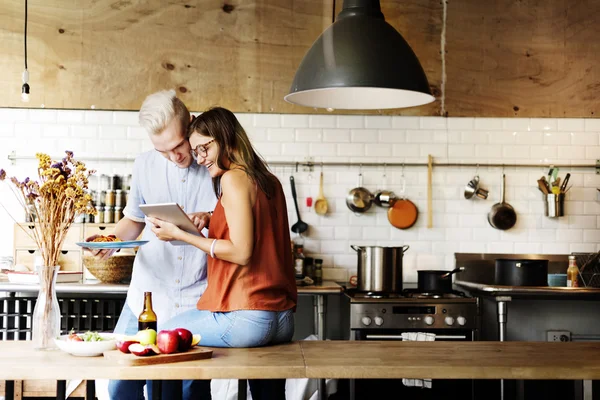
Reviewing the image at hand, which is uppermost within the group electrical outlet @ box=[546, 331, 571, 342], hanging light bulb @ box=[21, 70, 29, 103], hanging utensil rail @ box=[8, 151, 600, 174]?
hanging light bulb @ box=[21, 70, 29, 103]

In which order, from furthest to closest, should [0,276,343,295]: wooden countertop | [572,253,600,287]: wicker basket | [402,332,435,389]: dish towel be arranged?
[572,253,600,287]: wicker basket, [0,276,343,295]: wooden countertop, [402,332,435,389]: dish towel

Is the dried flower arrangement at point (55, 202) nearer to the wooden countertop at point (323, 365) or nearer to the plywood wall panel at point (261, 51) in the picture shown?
the wooden countertop at point (323, 365)

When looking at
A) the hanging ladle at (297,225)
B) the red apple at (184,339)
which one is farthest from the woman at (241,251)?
the hanging ladle at (297,225)

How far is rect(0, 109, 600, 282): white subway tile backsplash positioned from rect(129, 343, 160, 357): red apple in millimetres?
3274

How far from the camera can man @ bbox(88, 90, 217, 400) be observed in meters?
3.18

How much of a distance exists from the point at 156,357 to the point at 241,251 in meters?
0.46

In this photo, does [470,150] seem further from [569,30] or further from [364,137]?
[569,30]

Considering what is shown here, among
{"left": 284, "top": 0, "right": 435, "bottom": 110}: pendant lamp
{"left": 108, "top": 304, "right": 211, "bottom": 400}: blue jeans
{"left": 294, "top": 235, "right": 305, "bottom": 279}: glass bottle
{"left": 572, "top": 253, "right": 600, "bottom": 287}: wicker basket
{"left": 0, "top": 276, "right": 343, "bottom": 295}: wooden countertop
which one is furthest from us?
{"left": 572, "top": 253, "right": 600, "bottom": 287}: wicker basket

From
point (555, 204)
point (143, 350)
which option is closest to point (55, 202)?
point (143, 350)

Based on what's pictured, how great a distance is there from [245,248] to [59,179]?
0.70 metres

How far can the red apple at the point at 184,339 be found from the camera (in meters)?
2.55

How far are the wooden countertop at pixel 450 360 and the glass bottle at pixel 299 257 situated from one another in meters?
2.44

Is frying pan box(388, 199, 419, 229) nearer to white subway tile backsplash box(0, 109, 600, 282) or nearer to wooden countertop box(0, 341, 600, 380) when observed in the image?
white subway tile backsplash box(0, 109, 600, 282)

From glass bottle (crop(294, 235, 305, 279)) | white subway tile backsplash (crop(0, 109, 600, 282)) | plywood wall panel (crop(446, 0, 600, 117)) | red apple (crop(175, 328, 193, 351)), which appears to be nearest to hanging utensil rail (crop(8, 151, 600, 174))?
white subway tile backsplash (crop(0, 109, 600, 282))
